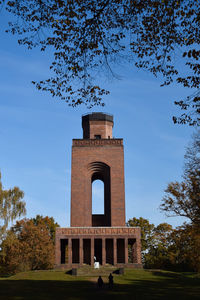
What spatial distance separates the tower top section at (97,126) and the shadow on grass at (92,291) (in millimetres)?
21357

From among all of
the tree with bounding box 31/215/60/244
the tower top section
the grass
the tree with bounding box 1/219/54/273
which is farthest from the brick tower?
the tree with bounding box 31/215/60/244

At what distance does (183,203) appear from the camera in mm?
26656

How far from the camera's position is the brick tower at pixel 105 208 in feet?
114

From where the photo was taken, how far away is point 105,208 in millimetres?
39656

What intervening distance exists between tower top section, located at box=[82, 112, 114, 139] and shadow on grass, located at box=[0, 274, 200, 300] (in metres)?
21.4

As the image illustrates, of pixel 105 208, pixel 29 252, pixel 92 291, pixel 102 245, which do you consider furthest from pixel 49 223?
pixel 92 291

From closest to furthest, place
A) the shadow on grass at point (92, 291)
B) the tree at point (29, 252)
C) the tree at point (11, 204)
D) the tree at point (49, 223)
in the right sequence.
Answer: the shadow on grass at point (92, 291) < the tree at point (11, 204) < the tree at point (29, 252) < the tree at point (49, 223)

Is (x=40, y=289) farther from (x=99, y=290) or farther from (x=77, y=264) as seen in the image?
(x=77, y=264)

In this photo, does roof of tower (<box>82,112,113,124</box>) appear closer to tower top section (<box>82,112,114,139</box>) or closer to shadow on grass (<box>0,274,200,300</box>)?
tower top section (<box>82,112,114,139</box>)

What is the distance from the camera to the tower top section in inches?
1673

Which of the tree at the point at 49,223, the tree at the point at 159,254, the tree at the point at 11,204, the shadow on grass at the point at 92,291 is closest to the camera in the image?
the shadow on grass at the point at 92,291

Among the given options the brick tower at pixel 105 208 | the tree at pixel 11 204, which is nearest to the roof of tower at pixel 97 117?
the brick tower at pixel 105 208

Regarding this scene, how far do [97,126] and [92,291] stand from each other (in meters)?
24.9

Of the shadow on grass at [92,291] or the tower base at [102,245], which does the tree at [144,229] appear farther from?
the shadow on grass at [92,291]
